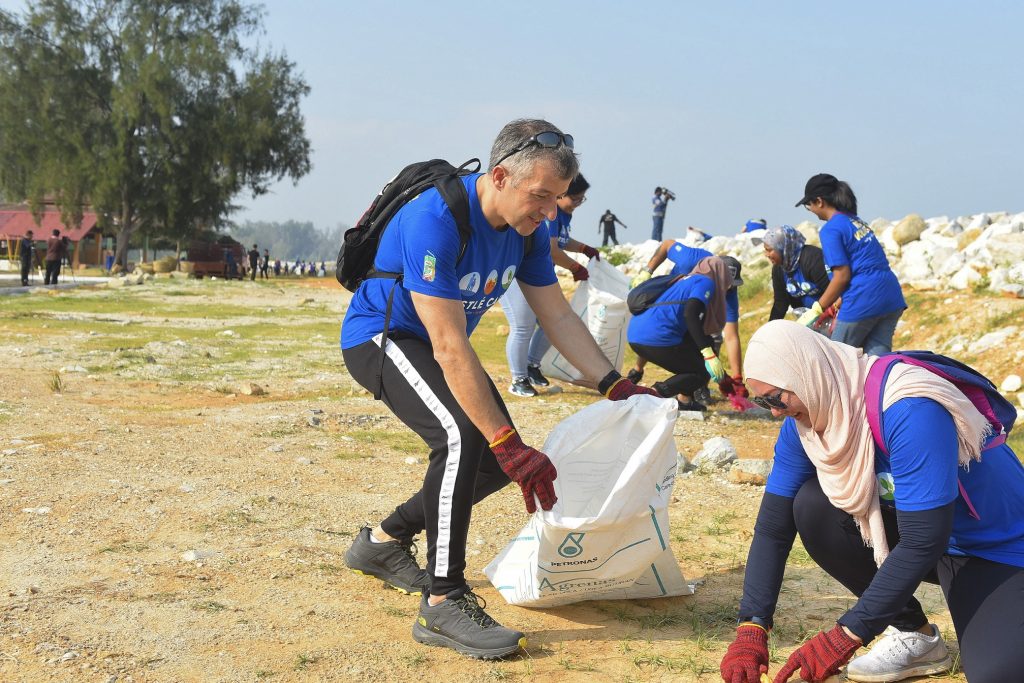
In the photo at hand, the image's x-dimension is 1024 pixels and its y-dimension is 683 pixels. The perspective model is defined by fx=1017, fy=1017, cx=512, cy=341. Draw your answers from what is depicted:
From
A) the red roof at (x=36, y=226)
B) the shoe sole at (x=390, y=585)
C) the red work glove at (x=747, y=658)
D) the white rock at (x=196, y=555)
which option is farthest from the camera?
the red roof at (x=36, y=226)

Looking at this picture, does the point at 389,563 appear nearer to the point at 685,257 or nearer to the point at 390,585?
the point at 390,585

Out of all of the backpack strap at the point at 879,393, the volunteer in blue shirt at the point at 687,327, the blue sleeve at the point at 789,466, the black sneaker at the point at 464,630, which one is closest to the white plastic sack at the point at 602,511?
the black sneaker at the point at 464,630

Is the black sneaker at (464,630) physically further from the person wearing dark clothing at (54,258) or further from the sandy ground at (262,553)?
the person wearing dark clothing at (54,258)

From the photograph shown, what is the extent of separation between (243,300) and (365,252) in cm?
1821

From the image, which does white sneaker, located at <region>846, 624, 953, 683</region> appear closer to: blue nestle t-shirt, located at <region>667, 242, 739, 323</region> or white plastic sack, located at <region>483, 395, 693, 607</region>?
Result: white plastic sack, located at <region>483, 395, 693, 607</region>

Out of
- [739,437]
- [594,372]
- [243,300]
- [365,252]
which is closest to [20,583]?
[365,252]

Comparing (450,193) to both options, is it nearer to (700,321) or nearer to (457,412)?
(457,412)

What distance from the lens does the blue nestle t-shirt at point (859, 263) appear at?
6664mm

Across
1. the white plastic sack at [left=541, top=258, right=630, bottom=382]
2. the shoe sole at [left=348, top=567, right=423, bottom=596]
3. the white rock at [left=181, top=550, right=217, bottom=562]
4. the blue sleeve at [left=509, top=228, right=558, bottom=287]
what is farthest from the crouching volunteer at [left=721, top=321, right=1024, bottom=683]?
the white plastic sack at [left=541, top=258, right=630, bottom=382]

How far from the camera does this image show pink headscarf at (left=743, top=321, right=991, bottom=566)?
248 centimetres

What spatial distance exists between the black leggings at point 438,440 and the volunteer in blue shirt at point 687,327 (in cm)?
423

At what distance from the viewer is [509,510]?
4.72 metres

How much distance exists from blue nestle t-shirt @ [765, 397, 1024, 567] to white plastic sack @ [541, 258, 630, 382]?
4.99m

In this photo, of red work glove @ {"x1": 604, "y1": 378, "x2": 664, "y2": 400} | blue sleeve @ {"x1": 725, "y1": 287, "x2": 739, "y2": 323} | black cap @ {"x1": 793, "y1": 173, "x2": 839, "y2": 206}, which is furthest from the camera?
blue sleeve @ {"x1": 725, "y1": 287, "x2": 739, "y2": 323}
